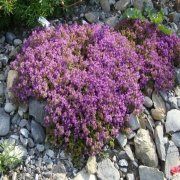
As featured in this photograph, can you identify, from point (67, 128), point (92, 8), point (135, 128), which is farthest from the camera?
point (92, 8)

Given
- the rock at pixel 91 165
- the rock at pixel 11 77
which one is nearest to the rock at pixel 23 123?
the rock at pixel 11 77

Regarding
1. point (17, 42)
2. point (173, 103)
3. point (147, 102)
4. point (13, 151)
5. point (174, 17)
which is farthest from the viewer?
point (174, 17)

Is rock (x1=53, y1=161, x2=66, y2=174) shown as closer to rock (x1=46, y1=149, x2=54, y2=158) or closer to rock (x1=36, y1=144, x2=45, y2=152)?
rock (x1=46, y1=149, x2=54, y2=158)

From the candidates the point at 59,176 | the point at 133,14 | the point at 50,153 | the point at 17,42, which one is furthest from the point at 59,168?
the point at 133,14

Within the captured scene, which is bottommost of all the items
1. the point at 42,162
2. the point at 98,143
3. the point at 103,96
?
the point at 42,162

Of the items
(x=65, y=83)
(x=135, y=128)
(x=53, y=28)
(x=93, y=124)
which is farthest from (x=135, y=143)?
(x=53, y=28)

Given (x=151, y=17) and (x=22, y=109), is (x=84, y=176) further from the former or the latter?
(x=151, y=17)

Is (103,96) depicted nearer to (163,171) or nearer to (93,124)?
(93,124)
